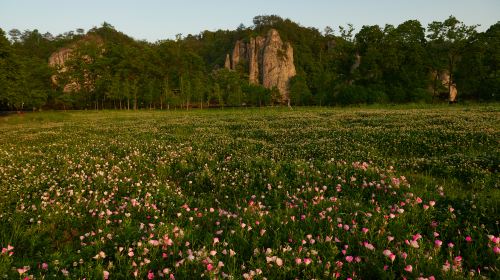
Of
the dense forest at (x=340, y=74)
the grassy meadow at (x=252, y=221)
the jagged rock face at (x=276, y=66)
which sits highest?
the jagged rock face at (x=276, y=66)

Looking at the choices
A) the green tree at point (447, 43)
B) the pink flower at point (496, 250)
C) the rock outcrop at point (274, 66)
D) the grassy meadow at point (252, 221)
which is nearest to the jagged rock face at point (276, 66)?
the rock outcrop at point (274, 66)

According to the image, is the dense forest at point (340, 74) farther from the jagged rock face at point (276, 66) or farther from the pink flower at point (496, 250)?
the pink flower at point (496, 250)

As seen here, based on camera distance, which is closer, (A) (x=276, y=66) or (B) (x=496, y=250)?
(B) (x=496, y=250)

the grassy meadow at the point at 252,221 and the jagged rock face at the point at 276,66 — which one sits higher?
the jagged rock face at the point at 276,66

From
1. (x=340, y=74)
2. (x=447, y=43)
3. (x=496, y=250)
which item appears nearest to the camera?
(x=496, y=250)

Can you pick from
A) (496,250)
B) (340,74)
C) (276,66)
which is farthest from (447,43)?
(276,66)

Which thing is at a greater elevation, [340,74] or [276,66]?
[276,66]

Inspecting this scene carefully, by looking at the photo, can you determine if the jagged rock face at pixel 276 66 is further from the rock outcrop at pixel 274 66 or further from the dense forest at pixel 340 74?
the dense forest at pixel 340 74

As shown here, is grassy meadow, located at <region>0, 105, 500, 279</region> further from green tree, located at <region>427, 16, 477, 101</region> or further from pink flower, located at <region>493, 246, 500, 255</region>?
green tree, located at <region>427, 16, 477, 101</region>

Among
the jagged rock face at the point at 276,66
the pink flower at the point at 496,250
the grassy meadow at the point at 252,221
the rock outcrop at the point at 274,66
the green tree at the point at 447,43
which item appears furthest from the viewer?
the rock outcrop at the point at 274,66

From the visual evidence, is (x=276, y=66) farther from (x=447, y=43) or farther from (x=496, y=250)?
(x=496, y=250)

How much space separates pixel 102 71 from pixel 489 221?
389 feet

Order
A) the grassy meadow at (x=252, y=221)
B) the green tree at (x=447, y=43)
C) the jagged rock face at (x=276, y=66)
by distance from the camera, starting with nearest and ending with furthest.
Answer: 1. the grassy meadow at (x=252, y=221)
2. the green tree at (x=447, y=43)
3. the jagged rock face at (x=276, y=66)

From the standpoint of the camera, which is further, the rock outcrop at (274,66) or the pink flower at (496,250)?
the rock outcrop at (274,66)
